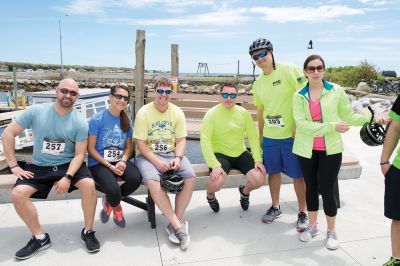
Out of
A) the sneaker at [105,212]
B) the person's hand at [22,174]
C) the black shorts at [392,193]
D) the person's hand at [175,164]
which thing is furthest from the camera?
the sneaker at [105,212]

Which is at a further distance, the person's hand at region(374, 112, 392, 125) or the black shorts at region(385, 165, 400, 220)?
the person's hand at region(374, 112, 392, 125)

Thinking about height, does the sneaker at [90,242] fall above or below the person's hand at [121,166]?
below

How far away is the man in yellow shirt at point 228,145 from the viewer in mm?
3367

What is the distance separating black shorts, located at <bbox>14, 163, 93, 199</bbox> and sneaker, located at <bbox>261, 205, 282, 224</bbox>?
181 cm

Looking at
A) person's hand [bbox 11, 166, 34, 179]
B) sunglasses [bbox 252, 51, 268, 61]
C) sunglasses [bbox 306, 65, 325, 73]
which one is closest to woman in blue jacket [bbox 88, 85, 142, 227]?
person's hand [bbox 11, 166, 34, 179]

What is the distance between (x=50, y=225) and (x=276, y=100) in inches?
101

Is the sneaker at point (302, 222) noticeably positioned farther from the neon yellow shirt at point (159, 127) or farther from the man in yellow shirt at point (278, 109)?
the neon yellow shirt at point (159, 127)

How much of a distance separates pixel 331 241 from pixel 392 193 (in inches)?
36.1

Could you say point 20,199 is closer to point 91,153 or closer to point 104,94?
point 91,153

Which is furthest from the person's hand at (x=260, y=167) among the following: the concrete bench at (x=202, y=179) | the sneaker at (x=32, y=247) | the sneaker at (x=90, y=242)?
the sneaker at (x=32, y=247)

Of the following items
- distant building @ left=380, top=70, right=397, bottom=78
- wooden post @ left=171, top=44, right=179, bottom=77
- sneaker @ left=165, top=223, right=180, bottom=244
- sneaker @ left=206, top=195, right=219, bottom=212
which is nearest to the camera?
sneaker @ left=165, top=223, right=180, bottom=244

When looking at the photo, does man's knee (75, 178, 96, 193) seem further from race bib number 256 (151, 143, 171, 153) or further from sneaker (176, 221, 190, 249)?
sneaker (176, 221, 190, 249)

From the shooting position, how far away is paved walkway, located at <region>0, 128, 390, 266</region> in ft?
9.18

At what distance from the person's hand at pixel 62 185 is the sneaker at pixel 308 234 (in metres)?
2.15
